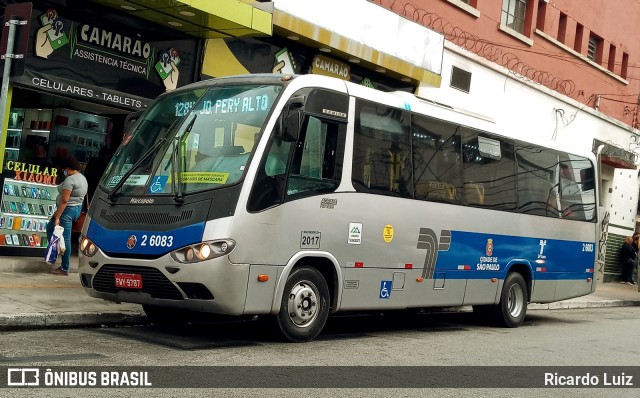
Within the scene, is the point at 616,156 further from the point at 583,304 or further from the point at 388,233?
the point at 388,233

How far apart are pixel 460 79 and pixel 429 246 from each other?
11.4 meters

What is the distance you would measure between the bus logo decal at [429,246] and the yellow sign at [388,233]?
0.66m

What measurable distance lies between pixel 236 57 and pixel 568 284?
7.21 m

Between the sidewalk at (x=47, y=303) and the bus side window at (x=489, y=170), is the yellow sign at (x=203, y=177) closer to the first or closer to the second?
the sidewalk at (x=47, y=303)

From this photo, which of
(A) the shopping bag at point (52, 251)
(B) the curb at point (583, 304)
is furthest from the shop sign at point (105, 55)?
(B) the curb at point (583, 304)

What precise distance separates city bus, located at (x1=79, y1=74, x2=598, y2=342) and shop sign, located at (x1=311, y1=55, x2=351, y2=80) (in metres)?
6.03

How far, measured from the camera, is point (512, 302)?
45.4ft

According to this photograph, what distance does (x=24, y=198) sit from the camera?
44.7 ft

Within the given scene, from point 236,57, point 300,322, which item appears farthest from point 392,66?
point 300,322

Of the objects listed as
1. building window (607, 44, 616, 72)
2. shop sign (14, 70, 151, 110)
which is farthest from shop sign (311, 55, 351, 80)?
building window (607, 44, 616, 72)

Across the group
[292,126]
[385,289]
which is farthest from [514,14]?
[292,126]

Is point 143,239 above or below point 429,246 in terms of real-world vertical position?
below

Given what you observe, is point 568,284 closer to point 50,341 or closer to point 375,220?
point 375,220

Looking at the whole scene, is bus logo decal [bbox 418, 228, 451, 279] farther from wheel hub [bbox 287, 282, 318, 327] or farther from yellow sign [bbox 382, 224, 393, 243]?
wheel hub [bbox 287, 282, 318, 327]
